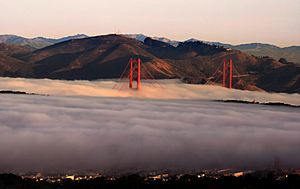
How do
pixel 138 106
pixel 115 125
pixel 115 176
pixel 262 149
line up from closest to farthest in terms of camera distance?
1. pixel 115 176
2. pixel 262 149
3. pixel 115 125
4. pixel 138 106

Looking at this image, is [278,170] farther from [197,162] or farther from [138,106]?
[138,106]

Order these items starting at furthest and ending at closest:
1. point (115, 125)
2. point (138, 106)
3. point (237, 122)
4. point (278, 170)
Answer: point (138, 106) < point (237, 122) < point (115, 125) < point (278, 170)

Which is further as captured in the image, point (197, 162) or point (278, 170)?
point (197, 162)

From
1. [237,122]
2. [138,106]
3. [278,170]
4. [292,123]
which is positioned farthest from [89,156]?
[138,106]

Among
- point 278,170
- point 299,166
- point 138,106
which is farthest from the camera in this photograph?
point 138,106

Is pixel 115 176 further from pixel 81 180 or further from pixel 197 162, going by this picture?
pixel 197 162

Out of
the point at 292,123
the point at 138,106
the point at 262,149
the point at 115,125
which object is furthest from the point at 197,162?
the point at 138,106

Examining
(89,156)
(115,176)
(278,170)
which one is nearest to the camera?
(115,176)

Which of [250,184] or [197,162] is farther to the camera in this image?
[197,162]

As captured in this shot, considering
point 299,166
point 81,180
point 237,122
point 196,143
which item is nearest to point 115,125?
point 196,143
